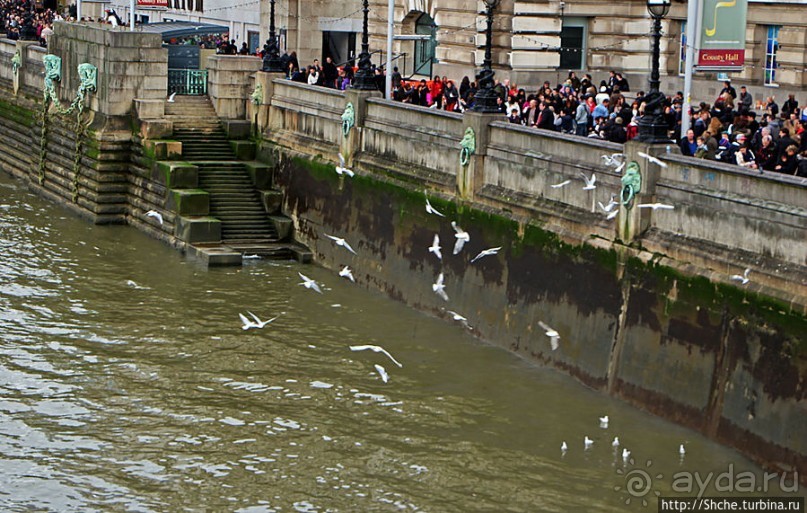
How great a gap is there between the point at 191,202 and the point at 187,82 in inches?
233

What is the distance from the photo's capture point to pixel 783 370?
21.8 metres

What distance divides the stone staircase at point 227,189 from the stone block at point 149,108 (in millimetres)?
255

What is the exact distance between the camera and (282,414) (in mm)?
24953

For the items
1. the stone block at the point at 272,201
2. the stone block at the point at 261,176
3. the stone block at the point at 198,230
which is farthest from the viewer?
the stone block at the point at 261,176

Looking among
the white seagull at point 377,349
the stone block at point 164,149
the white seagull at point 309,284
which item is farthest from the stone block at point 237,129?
A: the white seagull at point 377,349

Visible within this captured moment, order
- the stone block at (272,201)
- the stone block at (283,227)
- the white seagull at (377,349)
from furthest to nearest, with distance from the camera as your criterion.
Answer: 1. the stone block at (272,201)
2. the stone block at (283,227)
3. the white seagull at (377,349)

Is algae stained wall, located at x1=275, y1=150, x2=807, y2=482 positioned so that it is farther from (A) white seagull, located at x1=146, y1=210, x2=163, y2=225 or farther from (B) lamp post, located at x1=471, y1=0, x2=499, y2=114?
(A) white seagull, located at x1=146, y1=210, x2=163, y2=225

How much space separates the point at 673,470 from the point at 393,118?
13.6 metres

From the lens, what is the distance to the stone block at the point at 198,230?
35969 mm

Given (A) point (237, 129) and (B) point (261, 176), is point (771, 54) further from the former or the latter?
(A) point (237, 129)

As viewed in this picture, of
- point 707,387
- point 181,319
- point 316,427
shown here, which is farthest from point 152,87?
point 707,387

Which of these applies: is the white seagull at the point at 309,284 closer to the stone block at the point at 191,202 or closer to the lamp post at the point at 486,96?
the stone block at the point at 191,202

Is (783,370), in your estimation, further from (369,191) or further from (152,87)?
(152,87)

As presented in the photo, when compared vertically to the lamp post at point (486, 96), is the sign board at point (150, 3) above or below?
above
